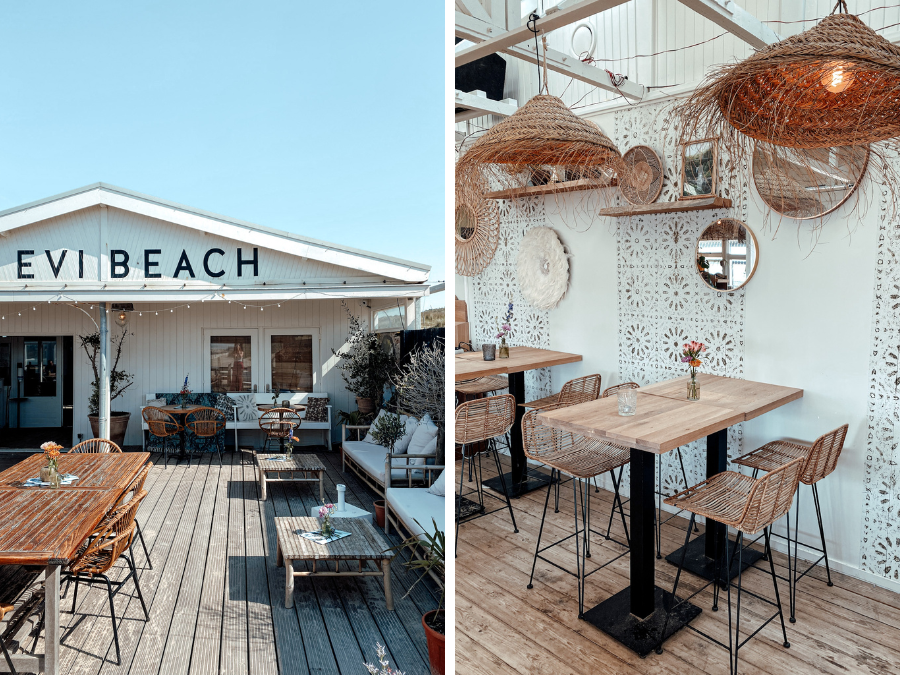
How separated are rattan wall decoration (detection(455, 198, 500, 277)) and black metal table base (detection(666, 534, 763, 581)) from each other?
3.11 meters

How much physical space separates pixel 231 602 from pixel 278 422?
533mm

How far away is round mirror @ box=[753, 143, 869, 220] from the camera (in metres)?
3.28

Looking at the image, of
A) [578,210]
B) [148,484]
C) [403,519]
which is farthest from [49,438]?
[578,210]

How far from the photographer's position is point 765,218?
376 cm

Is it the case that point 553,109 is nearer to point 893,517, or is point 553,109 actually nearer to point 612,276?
point 612,276

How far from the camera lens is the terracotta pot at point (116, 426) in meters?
1.83

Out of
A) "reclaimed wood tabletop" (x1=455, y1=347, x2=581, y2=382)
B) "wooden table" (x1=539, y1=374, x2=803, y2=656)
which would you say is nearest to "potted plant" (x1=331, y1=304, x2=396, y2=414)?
Answer: "wooden table" (x1=539, y1=374, x2=803, y2=656)

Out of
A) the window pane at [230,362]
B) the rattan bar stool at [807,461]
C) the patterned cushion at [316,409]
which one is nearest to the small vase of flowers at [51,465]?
the window pane at [230,362]

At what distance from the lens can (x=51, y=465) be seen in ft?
5.77

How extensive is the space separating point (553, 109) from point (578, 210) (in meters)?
2.20

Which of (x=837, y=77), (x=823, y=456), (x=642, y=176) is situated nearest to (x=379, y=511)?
(x=837, y=77)

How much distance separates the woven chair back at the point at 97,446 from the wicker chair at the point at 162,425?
11 centimetres

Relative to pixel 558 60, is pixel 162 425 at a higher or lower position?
lower

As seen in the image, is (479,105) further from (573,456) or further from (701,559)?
(701,559)
